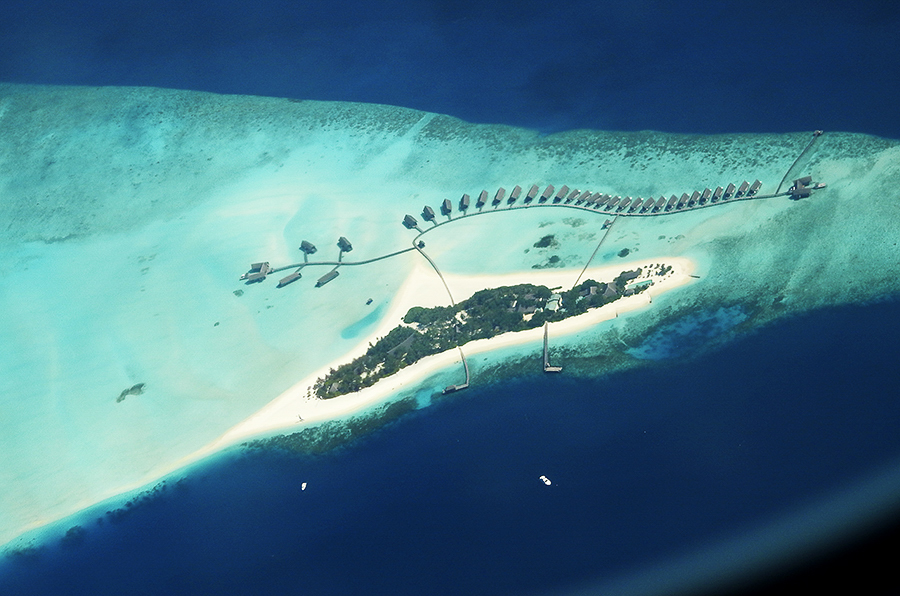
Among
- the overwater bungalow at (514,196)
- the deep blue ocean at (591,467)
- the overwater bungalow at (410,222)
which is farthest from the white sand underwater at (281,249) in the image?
the deep blue ocean at (591,467)

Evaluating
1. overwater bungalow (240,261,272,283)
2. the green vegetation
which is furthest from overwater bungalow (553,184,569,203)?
overwater bungalow (240,261,272,283)

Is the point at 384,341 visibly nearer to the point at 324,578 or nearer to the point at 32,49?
the point at 324,578

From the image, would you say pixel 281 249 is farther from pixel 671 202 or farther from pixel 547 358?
pixel 671 202

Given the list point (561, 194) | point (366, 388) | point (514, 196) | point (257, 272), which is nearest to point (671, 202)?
point (561, 194)

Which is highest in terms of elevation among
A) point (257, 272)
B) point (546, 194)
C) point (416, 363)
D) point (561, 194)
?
point (257, 272)

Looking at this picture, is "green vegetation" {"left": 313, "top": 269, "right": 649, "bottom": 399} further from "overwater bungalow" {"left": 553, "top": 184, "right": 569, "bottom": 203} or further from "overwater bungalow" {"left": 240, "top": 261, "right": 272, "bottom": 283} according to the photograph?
"overwater bungalow" {"left": 240, "top": 261, "right": 272, "bottom": 283}

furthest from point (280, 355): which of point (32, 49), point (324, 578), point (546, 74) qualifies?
point (32, 49)

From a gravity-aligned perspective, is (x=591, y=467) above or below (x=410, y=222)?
below

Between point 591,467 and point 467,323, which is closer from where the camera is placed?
point 591,467
